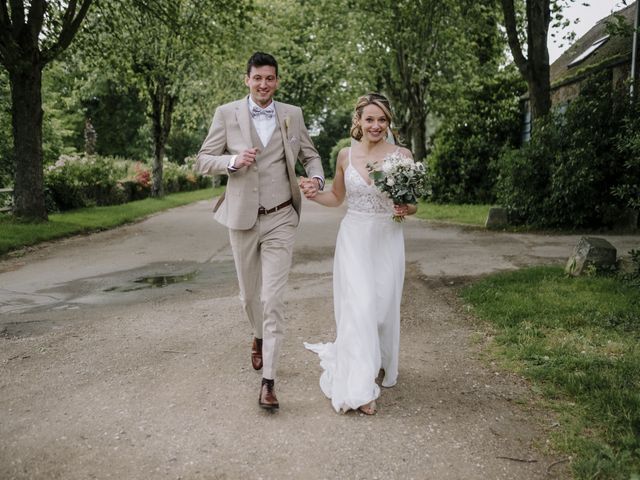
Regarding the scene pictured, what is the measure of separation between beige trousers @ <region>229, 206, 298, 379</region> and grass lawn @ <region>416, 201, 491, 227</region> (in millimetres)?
11503

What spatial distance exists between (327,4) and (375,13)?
2.83 meters

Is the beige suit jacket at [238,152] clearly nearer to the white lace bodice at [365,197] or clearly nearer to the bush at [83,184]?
the white lace bodice at [365,197]

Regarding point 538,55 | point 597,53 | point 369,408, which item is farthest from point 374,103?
point 597,53

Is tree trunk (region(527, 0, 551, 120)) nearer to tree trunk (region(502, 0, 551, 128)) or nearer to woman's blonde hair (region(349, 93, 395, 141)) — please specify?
tree trunk (region(502, 0, 551, 128))

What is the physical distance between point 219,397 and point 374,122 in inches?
94.9

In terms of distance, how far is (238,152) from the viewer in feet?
15.0

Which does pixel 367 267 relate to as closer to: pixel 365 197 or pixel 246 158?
pixel 365 197

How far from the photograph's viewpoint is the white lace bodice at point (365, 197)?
4562 millimetres

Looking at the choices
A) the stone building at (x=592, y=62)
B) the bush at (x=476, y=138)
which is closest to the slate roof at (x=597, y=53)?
the stone building at (x=592, y=62)

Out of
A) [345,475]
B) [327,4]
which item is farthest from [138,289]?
[327,4]

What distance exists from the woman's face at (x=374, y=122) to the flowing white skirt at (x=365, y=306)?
2.04 feet

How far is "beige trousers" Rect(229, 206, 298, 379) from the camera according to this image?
4277mm

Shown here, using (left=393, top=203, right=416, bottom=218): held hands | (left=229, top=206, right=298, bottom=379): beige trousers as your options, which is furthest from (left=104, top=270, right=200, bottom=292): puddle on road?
(left=393, top=203, right=416, bottom=218): held hands

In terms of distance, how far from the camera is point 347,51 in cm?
2606
